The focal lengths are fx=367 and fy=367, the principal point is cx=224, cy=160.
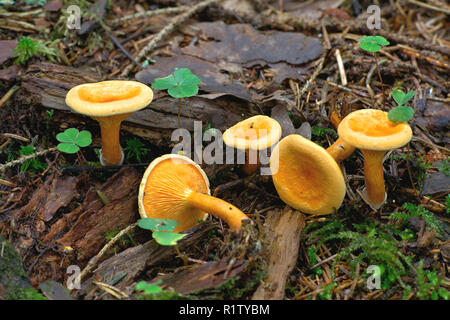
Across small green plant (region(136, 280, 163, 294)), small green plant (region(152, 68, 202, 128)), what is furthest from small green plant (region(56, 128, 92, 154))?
small green plant (region(136, 280, 163, 294))

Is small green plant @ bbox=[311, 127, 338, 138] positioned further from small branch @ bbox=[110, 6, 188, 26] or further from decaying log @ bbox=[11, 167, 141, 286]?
small branch @ bbox=[110, 6, 188, 26]

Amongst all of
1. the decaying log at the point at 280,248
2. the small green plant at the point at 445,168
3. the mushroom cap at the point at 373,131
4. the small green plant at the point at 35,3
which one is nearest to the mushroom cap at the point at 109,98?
the decaying log at the point at 280,248

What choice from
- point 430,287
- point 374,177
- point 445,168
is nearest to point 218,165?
point 374,177

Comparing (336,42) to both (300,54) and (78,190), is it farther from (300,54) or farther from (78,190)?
(78,190)

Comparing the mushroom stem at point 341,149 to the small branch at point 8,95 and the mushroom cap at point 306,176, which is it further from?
the small branch at point 8,95
